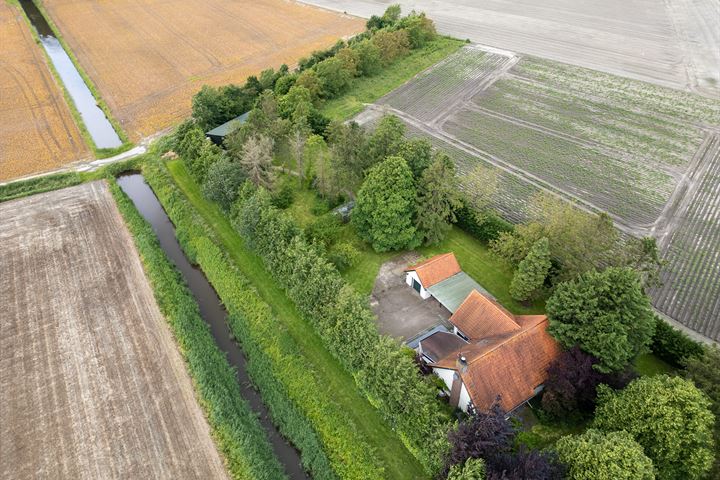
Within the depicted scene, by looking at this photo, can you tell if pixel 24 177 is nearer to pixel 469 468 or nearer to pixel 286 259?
pixel 286 259

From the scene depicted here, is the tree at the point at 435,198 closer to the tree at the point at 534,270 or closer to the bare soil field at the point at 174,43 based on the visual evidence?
the tree at the point at 534,270

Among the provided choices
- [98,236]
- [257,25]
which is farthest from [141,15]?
[98,236]

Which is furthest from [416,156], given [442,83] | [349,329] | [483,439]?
[442,83]

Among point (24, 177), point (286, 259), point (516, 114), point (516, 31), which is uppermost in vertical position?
point (516, 31)

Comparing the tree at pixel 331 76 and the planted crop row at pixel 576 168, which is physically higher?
the tree at pixel 331 76

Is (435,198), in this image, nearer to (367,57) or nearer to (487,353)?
(487,353)

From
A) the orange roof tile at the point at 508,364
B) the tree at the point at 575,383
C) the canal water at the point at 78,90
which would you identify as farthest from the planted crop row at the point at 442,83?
the tree at the point at 575,383

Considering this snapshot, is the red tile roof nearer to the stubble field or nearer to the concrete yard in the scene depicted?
the concrete yard
